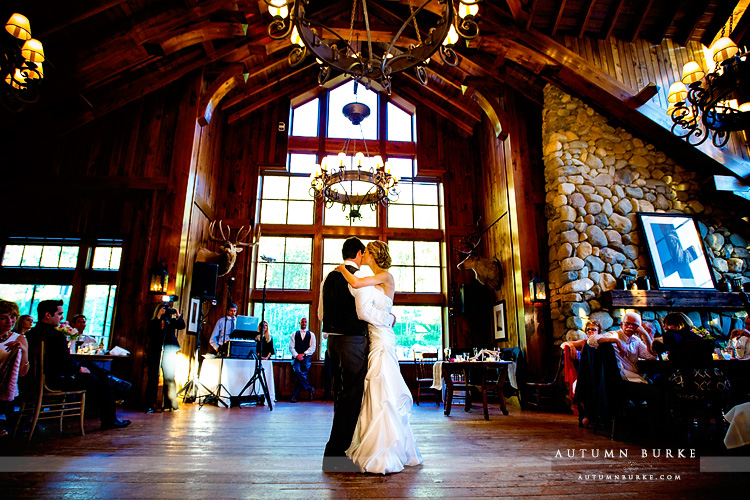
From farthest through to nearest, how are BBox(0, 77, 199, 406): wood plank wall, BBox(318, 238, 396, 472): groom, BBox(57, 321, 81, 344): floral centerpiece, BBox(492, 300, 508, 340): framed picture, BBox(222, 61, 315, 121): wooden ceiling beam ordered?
BBox(222, 61, 315, 121): wooden ceiling beam → BBox(492, 300, 508, 340): framed picture → BBox(0, 77, 199, 406): wood plank wall → BBox(57, 321, 81, 344): floral centerpiece → BBox(318, 238, 396, 472): groom

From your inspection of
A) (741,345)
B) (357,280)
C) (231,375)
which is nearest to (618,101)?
(741,345)

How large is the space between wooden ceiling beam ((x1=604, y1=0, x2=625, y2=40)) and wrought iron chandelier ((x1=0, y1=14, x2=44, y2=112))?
7.32 metres

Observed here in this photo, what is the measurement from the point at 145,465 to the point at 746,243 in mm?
8621

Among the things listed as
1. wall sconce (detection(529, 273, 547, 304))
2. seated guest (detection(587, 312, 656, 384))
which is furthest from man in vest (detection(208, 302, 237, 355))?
seated guest (detection(587, 312, 656, 384))

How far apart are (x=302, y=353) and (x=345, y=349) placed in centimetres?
559

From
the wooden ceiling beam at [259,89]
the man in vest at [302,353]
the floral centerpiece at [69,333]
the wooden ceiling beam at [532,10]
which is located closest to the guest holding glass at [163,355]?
the floral centerpiece at [69,333]

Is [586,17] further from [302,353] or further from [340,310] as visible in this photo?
[302,353]

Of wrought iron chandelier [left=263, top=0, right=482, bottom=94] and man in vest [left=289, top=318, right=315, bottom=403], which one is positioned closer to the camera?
wrought iron chandelier [left=263, top=0, right=482, bottom=94]

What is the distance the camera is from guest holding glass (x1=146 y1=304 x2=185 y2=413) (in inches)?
225

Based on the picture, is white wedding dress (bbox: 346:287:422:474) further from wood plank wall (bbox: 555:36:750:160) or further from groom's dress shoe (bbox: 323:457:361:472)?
wood plank wall (bbox: 555:36:750:160)

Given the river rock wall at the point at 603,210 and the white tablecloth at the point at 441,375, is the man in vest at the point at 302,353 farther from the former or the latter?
the river rock wall at the point at 603,210

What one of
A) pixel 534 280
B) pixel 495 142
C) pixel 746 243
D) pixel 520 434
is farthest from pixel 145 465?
pixel 746 243

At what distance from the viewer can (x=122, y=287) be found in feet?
22.3

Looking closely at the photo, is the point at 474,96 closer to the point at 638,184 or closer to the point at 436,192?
the point at 436,192
